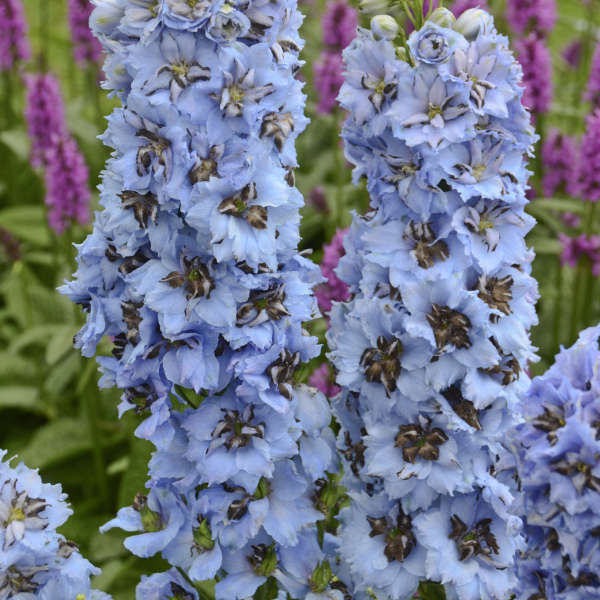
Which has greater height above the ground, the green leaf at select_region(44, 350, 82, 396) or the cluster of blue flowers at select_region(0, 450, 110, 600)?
the cluster of blue flowers at select_region(0, 450, 110, 600)

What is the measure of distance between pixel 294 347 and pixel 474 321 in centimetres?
41

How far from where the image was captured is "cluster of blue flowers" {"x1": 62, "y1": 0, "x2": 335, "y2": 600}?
207 cm

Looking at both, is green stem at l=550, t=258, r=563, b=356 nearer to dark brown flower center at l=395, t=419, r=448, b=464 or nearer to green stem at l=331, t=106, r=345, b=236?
green stem at l=331, t=106, r=345, b=236

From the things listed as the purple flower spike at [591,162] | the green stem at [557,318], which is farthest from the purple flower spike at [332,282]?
the green stem at [557,318]

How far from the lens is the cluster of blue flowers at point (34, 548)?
2.05 meters

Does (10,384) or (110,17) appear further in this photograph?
(10,384)

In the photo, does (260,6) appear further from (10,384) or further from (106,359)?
(10,384)

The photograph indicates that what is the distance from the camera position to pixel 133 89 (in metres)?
2.09

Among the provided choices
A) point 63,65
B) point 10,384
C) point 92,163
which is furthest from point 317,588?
point 63,65

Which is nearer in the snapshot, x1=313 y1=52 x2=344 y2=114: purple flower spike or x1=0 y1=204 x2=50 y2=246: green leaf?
x1=313 y1=52 x2=344 y2=114: purple flower spike

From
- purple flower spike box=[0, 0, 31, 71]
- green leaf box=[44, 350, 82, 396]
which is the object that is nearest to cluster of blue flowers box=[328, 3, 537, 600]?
green leaf box=[44, 350, 82, 396]

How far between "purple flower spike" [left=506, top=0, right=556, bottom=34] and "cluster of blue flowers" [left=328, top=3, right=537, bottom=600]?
2292mm

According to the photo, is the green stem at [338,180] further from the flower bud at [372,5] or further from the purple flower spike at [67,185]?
the flower bud at [372,5]

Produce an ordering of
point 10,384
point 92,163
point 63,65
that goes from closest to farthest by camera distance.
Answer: point 10,384 → point 92,163 → point 63,65
